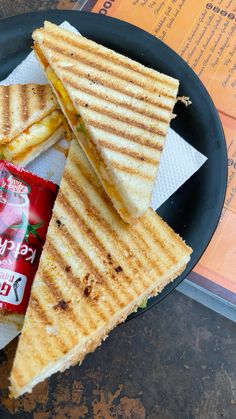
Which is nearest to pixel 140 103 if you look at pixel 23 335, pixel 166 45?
pixel 166 45

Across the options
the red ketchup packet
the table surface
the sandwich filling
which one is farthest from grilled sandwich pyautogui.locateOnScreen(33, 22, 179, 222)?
the table surface

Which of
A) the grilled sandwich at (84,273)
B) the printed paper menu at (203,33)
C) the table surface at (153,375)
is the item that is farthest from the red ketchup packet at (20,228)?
the printed paper menu at (203,33)

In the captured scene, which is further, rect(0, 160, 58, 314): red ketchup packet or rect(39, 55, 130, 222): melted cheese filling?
rect(39, 55, 130, 222): melted cheese filling

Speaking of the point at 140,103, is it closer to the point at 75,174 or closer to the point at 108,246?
the point at 75,174

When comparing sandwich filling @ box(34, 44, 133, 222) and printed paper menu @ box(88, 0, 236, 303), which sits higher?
printed paper menu @ box(88, 0, 236, 303)

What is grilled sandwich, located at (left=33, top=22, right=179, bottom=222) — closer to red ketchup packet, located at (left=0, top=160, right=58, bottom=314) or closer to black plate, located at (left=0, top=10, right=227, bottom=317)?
black plate, located at (left=0, top=10, right=227, bottom=317)

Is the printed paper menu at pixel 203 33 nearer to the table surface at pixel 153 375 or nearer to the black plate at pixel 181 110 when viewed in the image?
the black plate at pixel 181 110
